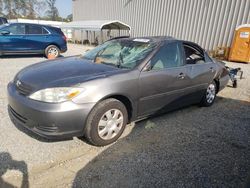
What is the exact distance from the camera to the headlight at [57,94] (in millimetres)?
2988

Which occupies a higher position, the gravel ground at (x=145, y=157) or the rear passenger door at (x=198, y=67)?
the rear passenger door at (x=198, y=67)

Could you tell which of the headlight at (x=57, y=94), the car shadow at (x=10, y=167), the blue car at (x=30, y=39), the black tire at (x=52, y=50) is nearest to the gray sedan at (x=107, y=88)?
the headlight at (x=57, y=94)

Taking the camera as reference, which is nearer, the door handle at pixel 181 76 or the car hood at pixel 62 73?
the car hood at pixel 62 73

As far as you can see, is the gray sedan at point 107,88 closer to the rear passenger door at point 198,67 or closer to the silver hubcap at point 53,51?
the rear passenger door at point 198,67

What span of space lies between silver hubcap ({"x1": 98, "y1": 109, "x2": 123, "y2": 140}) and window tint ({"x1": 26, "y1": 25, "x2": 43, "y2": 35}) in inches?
348

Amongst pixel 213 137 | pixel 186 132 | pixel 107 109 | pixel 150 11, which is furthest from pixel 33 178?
pixel 150 11

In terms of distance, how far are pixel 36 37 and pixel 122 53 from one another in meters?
7.96

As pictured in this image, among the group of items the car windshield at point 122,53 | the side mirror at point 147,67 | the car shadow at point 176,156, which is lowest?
the car shadow at point 176,156

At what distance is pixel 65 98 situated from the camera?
299 centimetres

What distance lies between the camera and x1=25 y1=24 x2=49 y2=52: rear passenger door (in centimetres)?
1069

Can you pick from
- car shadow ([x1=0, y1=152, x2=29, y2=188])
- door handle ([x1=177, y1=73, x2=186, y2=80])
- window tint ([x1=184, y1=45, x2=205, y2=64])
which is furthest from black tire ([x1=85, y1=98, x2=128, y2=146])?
window tint ([x1=184, y1=45, x2=205, y2=64])

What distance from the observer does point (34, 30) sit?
1087 cm

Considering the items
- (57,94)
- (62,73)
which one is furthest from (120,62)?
(57,94)

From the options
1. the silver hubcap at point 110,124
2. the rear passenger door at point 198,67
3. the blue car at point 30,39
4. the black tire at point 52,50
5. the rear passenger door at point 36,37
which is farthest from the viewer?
the black tire at point 52,50
